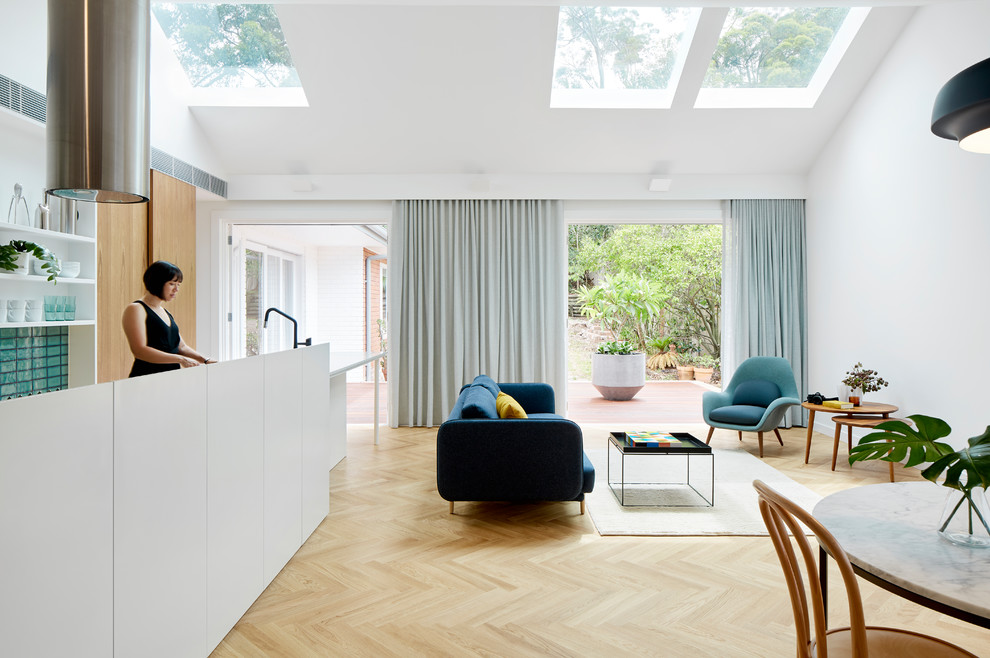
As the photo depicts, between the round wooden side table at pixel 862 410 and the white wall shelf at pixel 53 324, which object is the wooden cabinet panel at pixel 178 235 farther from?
the round wooden side table at pixel 862 410

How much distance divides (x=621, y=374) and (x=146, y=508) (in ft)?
23.4

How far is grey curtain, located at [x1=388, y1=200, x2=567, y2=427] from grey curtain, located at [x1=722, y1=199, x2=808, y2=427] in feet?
5.67

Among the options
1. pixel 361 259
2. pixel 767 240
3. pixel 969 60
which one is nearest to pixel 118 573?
pixel 969 60

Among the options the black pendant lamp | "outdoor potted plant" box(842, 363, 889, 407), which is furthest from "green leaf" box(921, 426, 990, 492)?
"outdoor potted plant" box(842, 363, 889, 407)

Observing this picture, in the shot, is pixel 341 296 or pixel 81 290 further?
pixel 341 296

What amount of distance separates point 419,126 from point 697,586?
4.35 m

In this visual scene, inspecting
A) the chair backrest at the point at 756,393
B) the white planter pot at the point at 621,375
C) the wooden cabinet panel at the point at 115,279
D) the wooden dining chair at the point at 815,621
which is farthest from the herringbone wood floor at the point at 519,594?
the white planter pot at the point at 621,375

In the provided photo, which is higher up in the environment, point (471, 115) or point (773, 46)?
point (773, 46)

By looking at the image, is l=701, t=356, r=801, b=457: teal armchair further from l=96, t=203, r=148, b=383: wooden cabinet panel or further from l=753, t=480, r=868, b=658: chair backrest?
l=96, t=203, r=148, b=383: wooden cabinet panel

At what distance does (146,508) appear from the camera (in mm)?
1671

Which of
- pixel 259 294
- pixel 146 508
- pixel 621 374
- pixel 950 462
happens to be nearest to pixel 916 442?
pixel 950 462

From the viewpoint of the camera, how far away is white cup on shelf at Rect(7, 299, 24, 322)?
343 centimetres

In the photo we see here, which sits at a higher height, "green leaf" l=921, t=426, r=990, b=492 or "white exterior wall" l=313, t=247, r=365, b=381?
"white exterior wall" l=313, t=247, r=365, b=381

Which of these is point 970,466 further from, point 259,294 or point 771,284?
point 259,294
